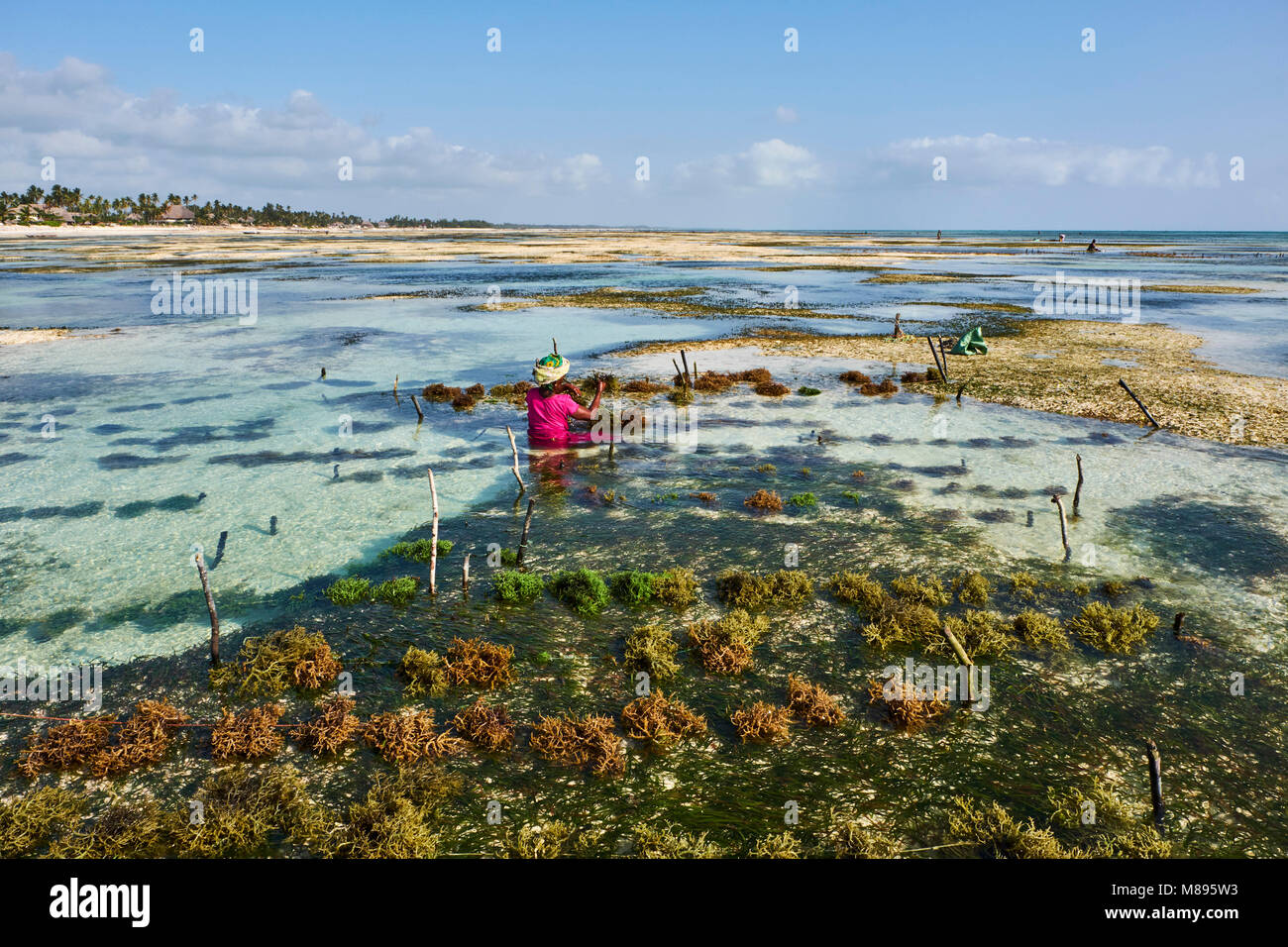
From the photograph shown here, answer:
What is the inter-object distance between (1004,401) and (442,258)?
114641 mm

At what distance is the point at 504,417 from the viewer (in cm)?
2827

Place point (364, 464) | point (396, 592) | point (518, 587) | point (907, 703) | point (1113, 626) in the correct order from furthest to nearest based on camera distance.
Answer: point (364, 464) → point (518, 587) → point (396, 592) → point (1113, 626) → point (907, 703)

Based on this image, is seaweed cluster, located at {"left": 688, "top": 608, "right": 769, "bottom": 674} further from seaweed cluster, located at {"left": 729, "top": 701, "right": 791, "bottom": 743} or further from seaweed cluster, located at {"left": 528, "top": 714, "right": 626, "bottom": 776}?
seaweed cluster, located at {"left": 528, "top": 714, "right": 626, "bottom": 776}

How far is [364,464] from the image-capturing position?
22.7m

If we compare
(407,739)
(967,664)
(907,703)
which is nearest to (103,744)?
(407,739)

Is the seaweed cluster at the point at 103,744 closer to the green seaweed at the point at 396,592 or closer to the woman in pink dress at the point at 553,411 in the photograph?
the green seaweed at the point at 396,592

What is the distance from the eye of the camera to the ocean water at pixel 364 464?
14641mm

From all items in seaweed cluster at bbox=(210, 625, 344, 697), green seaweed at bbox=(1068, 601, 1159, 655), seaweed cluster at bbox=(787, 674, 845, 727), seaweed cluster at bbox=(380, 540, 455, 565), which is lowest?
seaweed cluster at bbox=(787, 674, 845, 727)

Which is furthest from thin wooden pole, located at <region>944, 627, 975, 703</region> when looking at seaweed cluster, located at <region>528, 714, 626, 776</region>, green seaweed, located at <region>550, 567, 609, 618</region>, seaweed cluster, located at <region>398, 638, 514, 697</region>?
seaweed cluster, located at <region>398, 638, 514, 697</region>

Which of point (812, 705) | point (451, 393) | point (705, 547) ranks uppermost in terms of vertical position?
point (451, 393)

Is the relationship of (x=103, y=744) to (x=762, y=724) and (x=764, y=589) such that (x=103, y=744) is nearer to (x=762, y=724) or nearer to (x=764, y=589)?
(x=762, y=724)

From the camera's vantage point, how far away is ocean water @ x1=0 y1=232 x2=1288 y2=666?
14.6 metres
